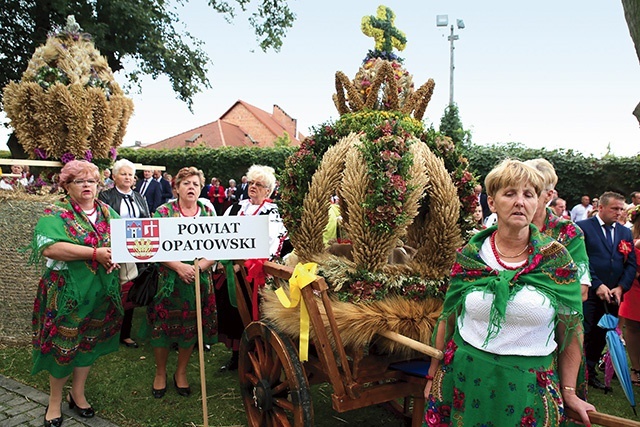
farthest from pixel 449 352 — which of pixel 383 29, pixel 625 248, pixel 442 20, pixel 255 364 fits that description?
pixel 442 20

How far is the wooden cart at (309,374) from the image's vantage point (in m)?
2.56

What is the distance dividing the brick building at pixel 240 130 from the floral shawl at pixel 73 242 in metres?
35.5

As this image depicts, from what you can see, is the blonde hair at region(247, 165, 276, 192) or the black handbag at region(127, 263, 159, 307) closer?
the black handbag at region(127, 263, 159, 307)

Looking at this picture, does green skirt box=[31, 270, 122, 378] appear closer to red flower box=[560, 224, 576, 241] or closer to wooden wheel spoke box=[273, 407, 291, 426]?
wooden wheel spoke box=[273, 407, 291, 426]

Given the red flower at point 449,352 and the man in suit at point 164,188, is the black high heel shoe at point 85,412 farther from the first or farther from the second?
the man in suit at point 164,188

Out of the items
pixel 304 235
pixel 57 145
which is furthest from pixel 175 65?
pixel 304 235

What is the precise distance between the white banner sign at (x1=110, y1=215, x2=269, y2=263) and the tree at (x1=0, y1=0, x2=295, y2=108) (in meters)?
9.89

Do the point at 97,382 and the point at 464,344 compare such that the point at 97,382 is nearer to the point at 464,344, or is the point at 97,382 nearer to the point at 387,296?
the point at 387,296

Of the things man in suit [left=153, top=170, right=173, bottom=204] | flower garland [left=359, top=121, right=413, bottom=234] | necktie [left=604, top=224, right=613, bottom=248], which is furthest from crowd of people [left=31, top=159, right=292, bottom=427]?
man in suit [left=153, top=170, right=173, bottom=204]

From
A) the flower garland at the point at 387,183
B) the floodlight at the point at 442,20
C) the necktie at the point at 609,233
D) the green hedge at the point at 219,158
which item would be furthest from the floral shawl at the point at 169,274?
the floodlight at the point at 442,20

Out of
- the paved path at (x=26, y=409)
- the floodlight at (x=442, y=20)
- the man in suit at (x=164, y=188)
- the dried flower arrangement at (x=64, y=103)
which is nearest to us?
the paved path at (x=26, y=409)

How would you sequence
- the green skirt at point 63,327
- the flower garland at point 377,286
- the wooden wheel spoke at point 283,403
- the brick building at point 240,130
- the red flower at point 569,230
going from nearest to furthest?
the red flower at point 569,230, the flower garland at point 377,286, the wooden wheel spoke at point 283,403, the green skirt at point 63,327, the brick building at point 240,130

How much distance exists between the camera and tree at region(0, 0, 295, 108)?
1163cm

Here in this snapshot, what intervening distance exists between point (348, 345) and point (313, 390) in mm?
1916
